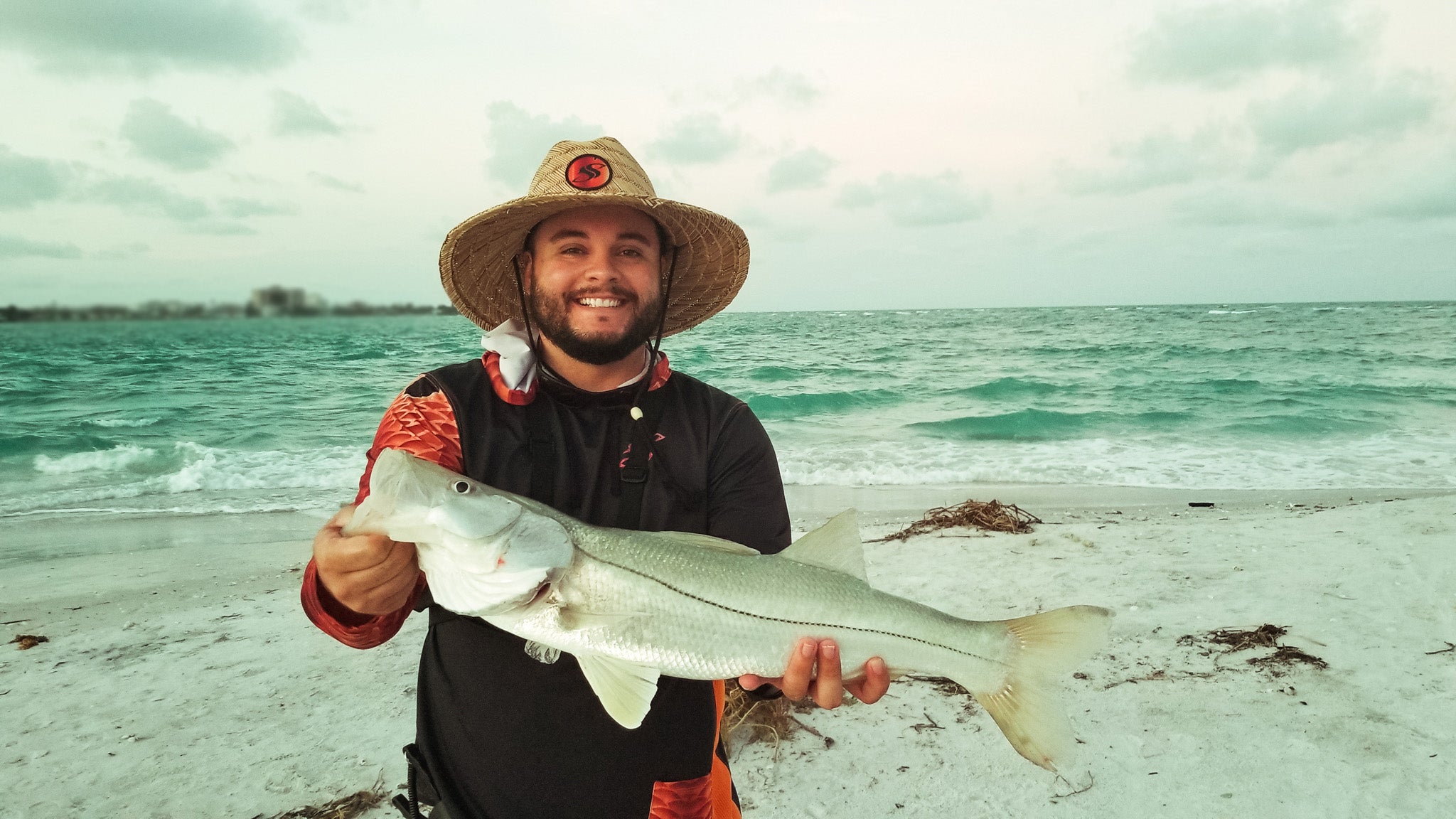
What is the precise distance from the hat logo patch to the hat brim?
60mm

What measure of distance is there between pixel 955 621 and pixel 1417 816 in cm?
231

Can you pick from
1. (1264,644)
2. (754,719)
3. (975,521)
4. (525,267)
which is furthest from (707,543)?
(975,521)

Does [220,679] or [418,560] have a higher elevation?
[418,560]

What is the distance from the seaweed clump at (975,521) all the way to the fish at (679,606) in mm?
4907

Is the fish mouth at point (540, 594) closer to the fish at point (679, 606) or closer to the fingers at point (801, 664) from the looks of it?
the fish at point (679, 606)

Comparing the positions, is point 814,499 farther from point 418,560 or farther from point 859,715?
point 418,560

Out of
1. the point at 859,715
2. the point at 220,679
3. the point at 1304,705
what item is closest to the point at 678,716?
the point at 859,715

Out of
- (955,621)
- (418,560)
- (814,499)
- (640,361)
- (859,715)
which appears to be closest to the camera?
(418,560)

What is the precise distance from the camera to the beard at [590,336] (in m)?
2.60

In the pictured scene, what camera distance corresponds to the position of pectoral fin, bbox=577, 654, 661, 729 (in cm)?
195

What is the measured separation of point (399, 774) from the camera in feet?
11.6

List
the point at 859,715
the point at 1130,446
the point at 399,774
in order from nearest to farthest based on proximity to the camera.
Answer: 1. the point at 399,774
2. the point at 859,715
3. the point at 1130,446

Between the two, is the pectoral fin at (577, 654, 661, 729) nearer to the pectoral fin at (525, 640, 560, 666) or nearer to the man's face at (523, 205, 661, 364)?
the pectoral fin at (525, 640, 560, 666)

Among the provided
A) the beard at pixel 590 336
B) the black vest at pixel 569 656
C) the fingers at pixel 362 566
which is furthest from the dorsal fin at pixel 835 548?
the fingers at pixel 362 566
